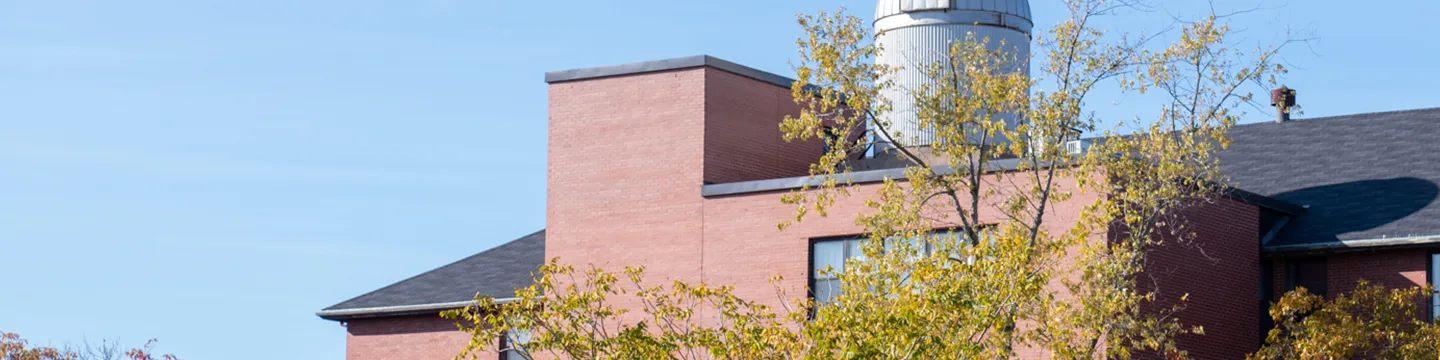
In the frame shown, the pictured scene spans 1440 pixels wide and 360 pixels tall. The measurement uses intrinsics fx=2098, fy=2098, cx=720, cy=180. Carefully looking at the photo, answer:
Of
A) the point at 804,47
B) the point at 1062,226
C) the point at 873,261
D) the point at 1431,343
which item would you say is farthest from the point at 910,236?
the point at 1431,343

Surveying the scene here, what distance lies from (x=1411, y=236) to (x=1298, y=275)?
2.02 m

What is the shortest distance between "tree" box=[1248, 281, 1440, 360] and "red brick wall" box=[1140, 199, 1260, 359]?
157cm

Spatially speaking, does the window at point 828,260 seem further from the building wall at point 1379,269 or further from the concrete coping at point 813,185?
the building wall at point 1379,269

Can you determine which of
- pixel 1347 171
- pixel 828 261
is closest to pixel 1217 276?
pixel 1347 171

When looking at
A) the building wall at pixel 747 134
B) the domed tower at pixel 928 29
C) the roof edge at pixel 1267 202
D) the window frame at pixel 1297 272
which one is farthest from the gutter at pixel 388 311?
the window frame at pixel 1297 272

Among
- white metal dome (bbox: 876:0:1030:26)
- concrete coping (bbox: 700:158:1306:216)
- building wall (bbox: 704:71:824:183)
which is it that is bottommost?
concrete coping (bbox: 700:158:1306:216)

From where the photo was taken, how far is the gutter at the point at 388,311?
33656mm

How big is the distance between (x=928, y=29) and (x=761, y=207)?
9438 millimetres

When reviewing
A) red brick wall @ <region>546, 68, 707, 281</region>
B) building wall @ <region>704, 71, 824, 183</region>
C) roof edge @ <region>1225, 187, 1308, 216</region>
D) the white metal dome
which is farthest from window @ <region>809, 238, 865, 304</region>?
the white metal dome

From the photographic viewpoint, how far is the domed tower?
1457 inches

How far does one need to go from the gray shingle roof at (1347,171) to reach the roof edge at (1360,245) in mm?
68

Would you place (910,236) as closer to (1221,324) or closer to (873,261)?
(873,261)

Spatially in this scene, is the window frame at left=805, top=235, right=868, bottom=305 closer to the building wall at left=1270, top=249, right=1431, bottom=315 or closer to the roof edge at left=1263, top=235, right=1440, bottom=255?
the roof edge at left=1263, top=235, right=1440, bottom=255

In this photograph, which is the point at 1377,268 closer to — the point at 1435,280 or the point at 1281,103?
the point at 1435,280
